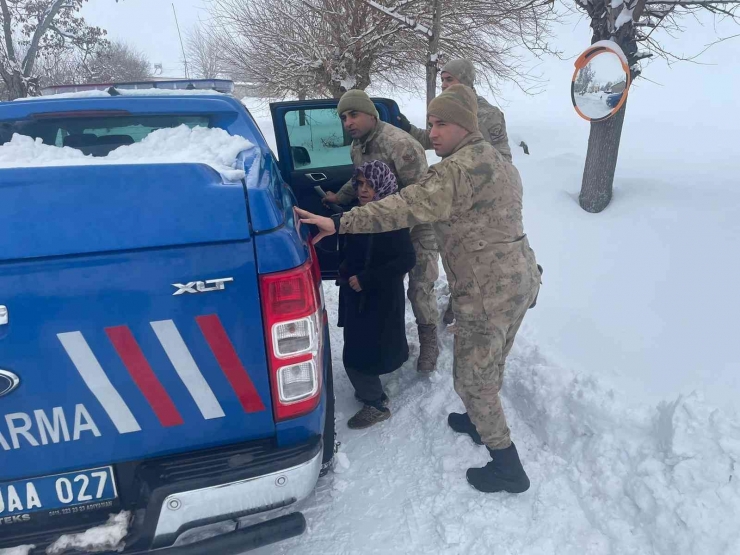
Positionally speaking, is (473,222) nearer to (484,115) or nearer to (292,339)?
(292,339)

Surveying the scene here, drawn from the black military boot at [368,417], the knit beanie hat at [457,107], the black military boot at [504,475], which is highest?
the knit beanie hat at [457,107]

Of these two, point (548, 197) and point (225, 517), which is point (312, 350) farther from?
point (548, 197)

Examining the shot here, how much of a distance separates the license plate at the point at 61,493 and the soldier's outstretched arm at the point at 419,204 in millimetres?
1264

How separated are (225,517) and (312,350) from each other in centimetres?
62

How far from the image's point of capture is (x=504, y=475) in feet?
7.96

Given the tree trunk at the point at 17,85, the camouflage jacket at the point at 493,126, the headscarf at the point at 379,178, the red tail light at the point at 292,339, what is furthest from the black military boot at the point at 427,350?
the tree trunk at the point at 17,85

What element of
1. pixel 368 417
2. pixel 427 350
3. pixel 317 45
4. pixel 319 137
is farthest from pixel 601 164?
pixel 317 45

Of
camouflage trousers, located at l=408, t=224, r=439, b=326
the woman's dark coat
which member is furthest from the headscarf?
camouflage trousers, located at l=408, t=224, r=439, b=326

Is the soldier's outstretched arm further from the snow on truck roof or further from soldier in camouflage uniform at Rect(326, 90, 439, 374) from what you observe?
the snow on truck roof

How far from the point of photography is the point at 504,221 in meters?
2.29

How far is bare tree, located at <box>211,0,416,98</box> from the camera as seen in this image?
11.0 metres

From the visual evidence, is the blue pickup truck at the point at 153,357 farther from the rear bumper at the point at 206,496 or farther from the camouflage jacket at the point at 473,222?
the camouflage jacket at the point at 473,222

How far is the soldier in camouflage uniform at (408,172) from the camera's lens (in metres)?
3.27

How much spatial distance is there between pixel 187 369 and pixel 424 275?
7.06 ft
